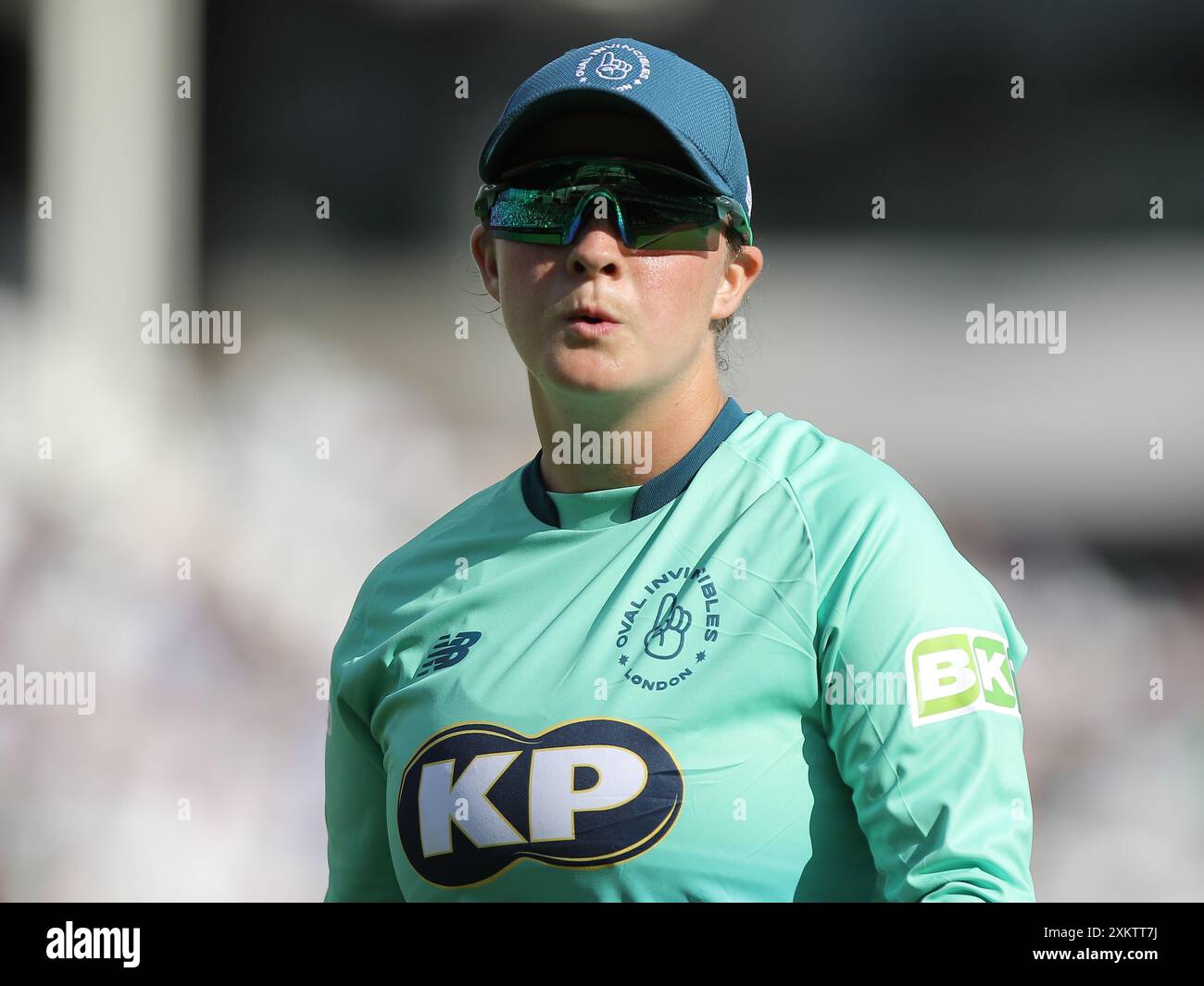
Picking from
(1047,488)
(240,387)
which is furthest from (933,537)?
(240,387)

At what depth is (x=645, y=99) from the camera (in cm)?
167

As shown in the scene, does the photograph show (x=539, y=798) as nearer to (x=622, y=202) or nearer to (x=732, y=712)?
(x=732, y=712)

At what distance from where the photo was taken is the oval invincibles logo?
147 centimetres

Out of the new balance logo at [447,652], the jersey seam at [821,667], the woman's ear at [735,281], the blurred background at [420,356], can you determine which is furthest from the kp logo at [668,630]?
the blurred background at [420,356]

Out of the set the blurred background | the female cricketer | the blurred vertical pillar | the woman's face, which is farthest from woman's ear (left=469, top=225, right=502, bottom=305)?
the blurred vertical pillar

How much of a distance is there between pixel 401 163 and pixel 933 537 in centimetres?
335

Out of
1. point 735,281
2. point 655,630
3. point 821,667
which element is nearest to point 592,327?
point 735,281

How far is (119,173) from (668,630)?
3.68 meters

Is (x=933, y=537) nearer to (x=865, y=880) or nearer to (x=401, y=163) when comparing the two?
(x=865, y=880)

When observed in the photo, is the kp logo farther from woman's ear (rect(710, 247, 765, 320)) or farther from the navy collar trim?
woman's ear (rect(710, 247, 765, 320))

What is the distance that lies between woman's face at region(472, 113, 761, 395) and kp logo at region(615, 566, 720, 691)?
0.84 ft

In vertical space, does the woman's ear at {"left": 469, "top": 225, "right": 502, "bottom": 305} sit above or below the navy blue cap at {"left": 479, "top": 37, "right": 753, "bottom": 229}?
below

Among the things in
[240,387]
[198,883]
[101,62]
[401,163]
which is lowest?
[198,883]

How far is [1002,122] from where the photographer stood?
4.35m
